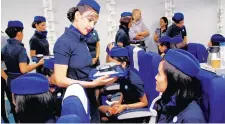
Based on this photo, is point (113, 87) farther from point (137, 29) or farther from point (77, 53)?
point (137, 29)

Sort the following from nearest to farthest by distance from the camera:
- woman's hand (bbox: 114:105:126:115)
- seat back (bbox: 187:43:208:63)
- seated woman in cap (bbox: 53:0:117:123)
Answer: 1. seated woman in cap (bbox: 53:0:117:123)
2. woman's hand (bbox: 114:105:126:115)
3. seat back (bbox: 187:43:208:63)

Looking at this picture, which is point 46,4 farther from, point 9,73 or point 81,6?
point 81,6

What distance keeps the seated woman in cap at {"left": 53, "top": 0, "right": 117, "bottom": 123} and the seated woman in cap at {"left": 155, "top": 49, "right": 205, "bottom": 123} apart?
45 cm

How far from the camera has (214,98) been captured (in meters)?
1.43

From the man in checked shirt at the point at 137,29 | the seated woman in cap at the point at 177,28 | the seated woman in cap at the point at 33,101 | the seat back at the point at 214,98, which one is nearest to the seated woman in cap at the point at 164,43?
the seated woman in cap at the point at 177,28

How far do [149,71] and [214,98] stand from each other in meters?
0.88

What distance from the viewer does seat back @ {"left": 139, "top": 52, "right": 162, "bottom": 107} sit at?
84.1 inches

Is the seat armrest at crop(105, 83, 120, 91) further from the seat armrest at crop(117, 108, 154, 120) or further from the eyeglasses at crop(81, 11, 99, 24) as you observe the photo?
the eyeglasses at crop(81, 11, 99, 24)

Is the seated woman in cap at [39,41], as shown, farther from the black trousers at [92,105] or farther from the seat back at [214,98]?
the seat back at [214,98]

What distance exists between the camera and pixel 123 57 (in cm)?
247

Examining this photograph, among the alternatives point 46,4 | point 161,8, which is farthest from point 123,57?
point 161,8

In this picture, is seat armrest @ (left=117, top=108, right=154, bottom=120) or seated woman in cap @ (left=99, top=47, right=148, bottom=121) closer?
seat armrest @ (left=117, top=108, right=154, bottom=120)

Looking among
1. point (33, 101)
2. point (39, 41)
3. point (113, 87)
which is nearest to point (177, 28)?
point (39, 41)

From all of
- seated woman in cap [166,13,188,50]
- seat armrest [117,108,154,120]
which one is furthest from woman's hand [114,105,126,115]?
seated woman in cap [166,13,188,50]
